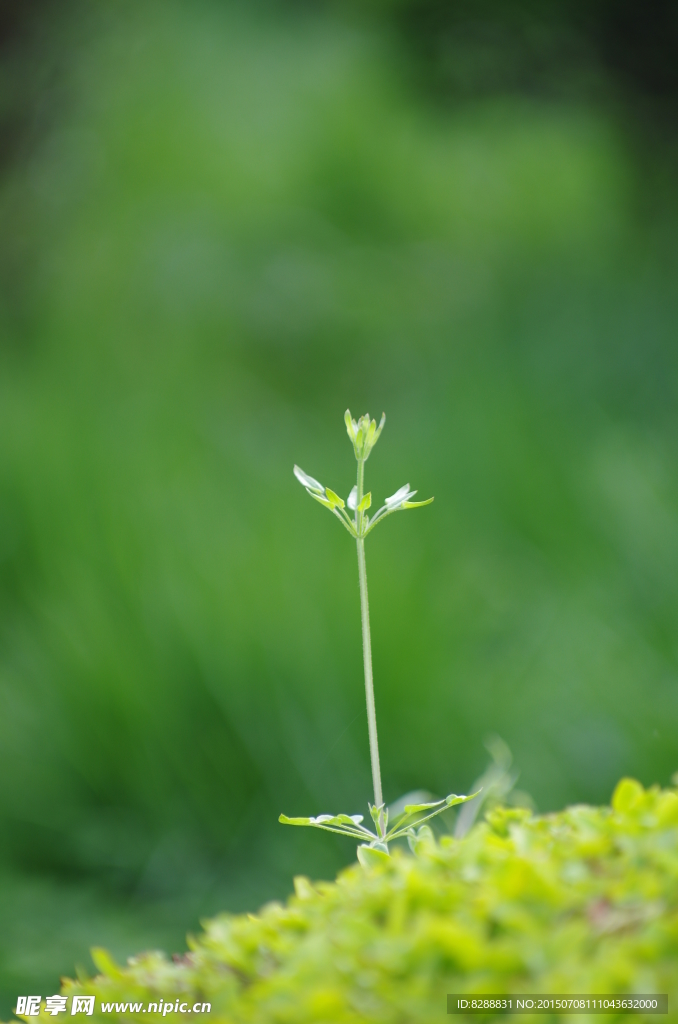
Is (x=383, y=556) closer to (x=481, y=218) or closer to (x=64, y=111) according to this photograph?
(x=481, y=218)

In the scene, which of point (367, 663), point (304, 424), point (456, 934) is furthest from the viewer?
point (304, 424)

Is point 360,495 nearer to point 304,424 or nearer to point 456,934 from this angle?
point 456,934

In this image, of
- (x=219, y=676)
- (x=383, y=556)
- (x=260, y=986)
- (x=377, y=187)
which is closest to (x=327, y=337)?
(x=377, y=187)

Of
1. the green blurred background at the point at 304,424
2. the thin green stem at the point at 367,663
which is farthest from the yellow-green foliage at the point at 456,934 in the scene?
the green blurred background at the point at 304,424

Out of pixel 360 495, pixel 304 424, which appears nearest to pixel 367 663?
pixel 360 495

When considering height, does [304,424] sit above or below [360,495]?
above
